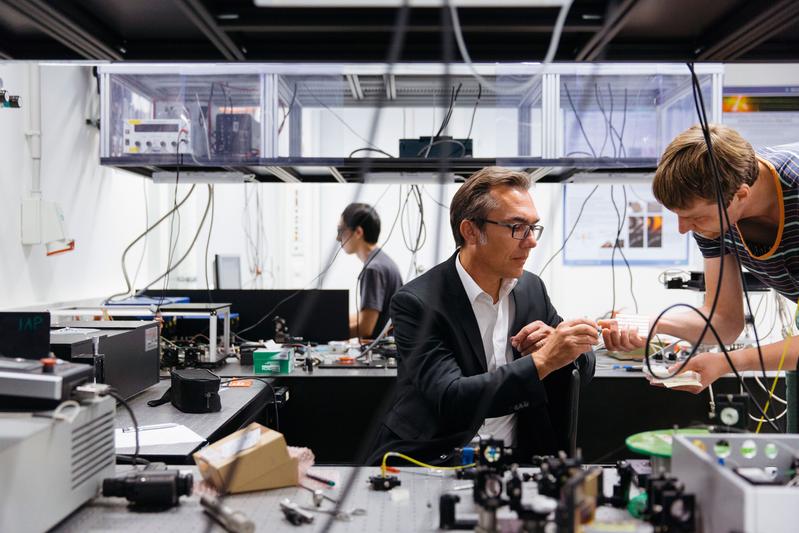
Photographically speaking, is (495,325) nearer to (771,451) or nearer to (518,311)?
(518,311)

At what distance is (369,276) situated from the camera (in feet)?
10.0

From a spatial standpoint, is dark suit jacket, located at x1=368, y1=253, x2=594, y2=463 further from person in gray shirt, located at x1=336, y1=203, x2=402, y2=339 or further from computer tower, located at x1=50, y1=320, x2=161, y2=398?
person in gray shirt, located at x1=336, y1=203, x2=402, y2=339

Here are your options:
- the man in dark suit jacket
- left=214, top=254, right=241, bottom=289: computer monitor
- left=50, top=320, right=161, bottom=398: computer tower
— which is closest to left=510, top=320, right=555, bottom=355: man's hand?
the man in dark suit jacket

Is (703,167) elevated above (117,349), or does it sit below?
above

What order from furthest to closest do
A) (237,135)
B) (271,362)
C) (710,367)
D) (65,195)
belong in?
(65,195) < (237,135) < (271,362) < (710,367)

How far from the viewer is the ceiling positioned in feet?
3.29

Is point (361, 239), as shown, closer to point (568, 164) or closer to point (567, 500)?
point (568, 164)

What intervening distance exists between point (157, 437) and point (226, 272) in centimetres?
186

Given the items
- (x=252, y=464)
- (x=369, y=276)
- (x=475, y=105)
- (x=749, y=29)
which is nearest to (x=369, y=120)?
(x=475, y=105)

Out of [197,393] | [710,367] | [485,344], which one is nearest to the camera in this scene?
[710,367]

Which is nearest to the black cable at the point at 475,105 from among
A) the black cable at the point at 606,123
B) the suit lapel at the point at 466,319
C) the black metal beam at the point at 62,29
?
the black cable at the point at 606,123

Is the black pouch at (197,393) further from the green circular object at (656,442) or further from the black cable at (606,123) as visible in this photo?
the black cable at (606,123)

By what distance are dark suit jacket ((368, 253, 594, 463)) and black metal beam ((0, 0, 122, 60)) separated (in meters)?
0.87

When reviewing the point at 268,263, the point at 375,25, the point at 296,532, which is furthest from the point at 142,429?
the point at 268,263
